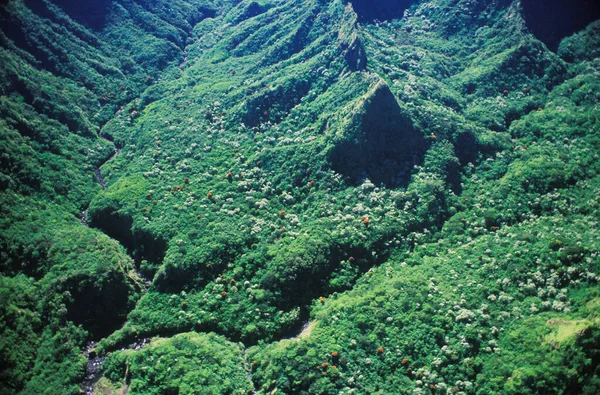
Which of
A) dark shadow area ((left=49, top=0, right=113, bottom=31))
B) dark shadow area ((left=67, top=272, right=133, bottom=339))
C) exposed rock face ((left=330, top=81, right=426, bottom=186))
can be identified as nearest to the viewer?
dark shadow area ((left=67, top=272, right=133, bottom=339))

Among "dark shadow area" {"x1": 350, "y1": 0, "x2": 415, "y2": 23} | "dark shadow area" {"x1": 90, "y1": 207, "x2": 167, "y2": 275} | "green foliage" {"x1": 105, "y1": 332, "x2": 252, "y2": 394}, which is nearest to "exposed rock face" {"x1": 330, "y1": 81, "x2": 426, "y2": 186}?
"dark shadow area" {"x1": 90, "y1": 207, "x2": 167, "y2": 275}

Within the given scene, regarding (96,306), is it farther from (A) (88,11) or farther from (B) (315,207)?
(A) (88,11)

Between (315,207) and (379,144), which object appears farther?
(379,144)

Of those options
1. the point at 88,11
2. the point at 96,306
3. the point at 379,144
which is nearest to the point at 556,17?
the point at 379,144

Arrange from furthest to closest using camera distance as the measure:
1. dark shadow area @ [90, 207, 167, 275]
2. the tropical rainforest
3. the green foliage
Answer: dark shadow area @ [90, 207, 167, 275] → the tropical rainforest → the green foliage

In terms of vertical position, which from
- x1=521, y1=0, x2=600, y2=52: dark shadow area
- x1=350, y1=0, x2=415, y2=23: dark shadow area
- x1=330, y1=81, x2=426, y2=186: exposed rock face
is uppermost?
x1=350, y1=0, x2=415, y2=23: dark shadow area

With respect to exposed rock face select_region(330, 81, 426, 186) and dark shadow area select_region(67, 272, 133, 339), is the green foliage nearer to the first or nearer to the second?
dark shadow area select_region(67, 272, 133, 339)
